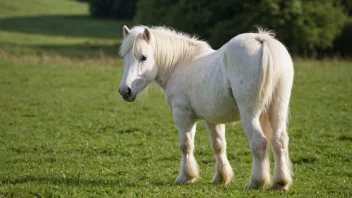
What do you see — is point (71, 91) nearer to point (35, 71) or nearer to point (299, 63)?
point (35, 71)

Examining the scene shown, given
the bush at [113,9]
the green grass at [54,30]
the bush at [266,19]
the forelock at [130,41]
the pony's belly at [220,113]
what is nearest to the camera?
the pony's belly at [220,113]

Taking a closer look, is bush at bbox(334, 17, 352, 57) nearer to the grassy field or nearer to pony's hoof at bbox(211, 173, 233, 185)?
the grassy field

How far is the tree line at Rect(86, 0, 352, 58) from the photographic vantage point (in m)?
35.0

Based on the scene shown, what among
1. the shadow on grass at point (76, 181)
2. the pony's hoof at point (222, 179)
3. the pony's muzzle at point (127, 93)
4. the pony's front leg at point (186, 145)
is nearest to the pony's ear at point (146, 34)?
the pony's muzzle at point (127, 93)

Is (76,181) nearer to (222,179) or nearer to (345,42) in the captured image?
(222,179)

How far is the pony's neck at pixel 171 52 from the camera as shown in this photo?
8.36 meters

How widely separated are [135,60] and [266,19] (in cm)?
2809

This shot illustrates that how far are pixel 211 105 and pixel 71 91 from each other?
13659 mm

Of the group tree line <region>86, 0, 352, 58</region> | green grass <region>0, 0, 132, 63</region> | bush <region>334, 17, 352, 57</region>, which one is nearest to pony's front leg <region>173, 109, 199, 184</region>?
tree line <region>86, 0, 352, 58</region>

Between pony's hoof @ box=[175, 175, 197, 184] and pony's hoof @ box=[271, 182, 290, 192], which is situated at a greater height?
pony's hoof @ box=[271, 182, 290, 192]

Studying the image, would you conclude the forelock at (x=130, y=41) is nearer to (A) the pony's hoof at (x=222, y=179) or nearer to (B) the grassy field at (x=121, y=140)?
(B) the grassy field at (x=121, y=140)

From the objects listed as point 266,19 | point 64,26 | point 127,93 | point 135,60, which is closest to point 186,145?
point 127,93

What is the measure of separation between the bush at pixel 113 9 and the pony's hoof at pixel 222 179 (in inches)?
2611

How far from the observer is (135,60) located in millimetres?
7875
